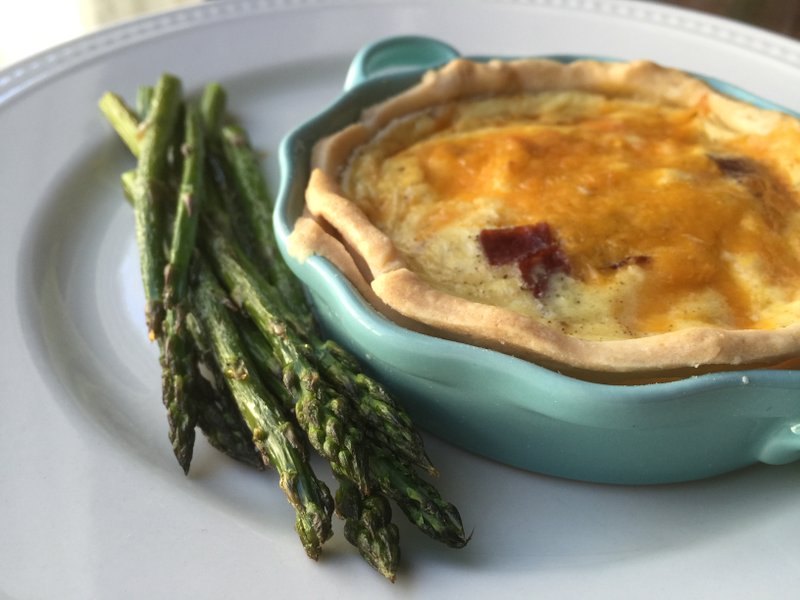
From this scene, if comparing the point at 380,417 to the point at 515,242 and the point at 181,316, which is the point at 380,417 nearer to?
the point at 515,242

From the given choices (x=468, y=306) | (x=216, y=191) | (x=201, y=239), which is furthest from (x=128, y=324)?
(x=468, y=306)

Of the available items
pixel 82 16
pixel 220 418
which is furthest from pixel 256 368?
pixel 82 16

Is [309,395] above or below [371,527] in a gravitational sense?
above

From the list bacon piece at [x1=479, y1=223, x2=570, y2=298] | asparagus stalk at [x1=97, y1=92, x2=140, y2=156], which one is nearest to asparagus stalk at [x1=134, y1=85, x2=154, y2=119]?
asparagus stalk at [x1=97, y1=92, x2=140, y2=156]

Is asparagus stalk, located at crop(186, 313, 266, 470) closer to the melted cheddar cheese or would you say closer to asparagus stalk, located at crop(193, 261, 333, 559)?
asparagus stalk, located at crop(193, 261, 333, 559)

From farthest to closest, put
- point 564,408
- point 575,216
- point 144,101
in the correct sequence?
1. point 144,101
2. point 575,216
3. point 564,408

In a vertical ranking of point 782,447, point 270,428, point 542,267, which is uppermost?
point 542,267

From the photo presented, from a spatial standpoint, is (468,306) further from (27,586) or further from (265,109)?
(265,109)

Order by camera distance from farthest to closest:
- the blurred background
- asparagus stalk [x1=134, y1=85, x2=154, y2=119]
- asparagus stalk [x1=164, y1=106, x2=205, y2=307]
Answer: the blurred background
asparagus stalk [x1=134, y1=85, x2=154, y2=119]
asparagus stalk [x1=164, y1=106, x2=205, y2=307]
